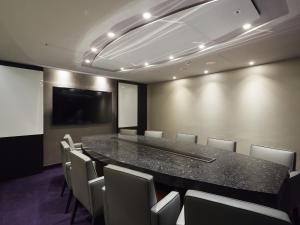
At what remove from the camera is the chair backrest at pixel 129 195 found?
1.19 m

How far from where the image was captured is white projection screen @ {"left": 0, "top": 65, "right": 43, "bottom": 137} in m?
3.58

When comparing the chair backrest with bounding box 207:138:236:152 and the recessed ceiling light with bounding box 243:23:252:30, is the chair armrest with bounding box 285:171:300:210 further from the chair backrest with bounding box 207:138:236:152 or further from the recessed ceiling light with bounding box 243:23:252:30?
the recessed ceiling light with bounding box 243:23:252:30

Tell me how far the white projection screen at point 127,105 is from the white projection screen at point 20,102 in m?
2.26

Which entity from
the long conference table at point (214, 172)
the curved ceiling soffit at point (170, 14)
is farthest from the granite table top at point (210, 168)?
the curved ceiling soffit at point (170, 14)

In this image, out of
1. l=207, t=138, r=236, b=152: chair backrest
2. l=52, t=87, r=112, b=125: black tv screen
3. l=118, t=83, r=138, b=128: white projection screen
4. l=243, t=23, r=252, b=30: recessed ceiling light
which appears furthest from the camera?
l=118, t=83, r=138, b=128: white projection screen

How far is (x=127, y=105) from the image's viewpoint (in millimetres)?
5906

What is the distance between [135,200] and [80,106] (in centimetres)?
410

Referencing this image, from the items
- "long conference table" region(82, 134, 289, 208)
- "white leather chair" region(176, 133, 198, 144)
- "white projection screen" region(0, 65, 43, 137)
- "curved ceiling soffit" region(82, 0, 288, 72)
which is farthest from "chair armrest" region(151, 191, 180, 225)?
"white projection screen" region(0, 65, 43, 137)

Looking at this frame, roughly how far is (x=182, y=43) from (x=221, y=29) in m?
0.62

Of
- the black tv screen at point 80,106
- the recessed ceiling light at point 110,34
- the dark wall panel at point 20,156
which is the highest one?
the recessed ceiling light at point 110,34

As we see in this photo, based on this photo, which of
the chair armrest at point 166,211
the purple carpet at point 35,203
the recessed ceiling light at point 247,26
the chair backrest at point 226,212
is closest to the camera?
the chair backrest at point 226,212

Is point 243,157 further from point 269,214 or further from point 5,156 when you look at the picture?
point 5,156

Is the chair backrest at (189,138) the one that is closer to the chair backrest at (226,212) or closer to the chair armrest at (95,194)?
the chair armrest at (95,194)

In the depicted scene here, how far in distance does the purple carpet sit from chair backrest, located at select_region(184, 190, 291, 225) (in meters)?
1.86
